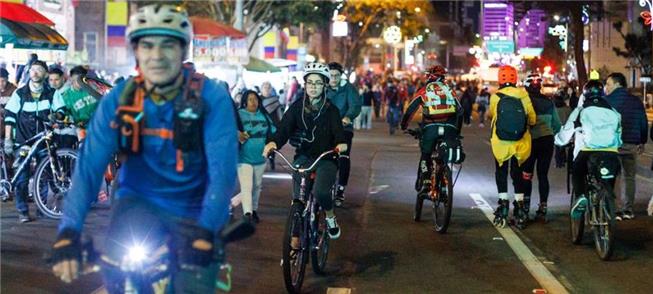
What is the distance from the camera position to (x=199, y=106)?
4367 millimetres

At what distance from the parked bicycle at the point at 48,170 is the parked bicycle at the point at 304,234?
14.3 ft

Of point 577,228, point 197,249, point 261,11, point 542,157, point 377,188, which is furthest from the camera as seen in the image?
point 261,11

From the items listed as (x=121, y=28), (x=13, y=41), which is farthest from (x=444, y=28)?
(x=13, y=41)

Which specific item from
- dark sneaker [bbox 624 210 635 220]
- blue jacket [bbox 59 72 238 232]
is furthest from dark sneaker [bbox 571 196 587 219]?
blue jacket [bbox 59 72 238 232]

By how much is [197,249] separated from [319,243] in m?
5.41

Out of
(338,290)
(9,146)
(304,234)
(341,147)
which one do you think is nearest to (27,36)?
(9,146)

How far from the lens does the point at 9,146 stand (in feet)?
43.2

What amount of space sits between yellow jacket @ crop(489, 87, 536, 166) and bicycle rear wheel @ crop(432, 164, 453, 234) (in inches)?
26.2

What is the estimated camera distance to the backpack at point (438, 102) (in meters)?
12.5

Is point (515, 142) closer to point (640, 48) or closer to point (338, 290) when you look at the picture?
point (338, 290)

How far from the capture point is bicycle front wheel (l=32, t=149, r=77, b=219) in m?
12.6

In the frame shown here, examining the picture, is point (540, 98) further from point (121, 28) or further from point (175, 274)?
point (121, 28)

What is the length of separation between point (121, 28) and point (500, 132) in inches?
1415

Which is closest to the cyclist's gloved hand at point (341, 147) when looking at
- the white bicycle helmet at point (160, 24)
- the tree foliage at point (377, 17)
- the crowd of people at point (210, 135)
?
the crowd of people at point (210, 135)
